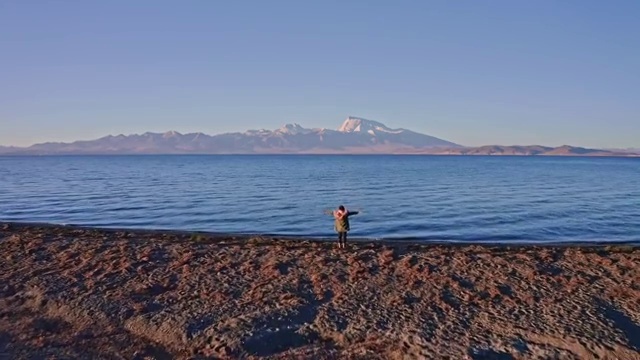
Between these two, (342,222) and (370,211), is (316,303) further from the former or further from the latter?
(370,211)

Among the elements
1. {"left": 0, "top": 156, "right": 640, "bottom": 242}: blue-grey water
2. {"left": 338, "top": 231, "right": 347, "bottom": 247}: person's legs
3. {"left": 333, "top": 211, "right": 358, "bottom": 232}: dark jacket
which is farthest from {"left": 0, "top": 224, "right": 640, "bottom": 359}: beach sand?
{"left": 0, "top": 156, "right": 640, "bottom": 242}: blue-grey water

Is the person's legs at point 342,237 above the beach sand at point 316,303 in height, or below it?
above

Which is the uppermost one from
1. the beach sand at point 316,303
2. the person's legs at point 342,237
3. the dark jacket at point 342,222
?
the dark jacket at point 342,222

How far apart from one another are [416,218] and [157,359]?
25.2 meters

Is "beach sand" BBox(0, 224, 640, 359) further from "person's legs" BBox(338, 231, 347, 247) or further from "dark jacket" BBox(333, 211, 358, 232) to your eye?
"dark jacket" BBox(333, 211, 358, 232)

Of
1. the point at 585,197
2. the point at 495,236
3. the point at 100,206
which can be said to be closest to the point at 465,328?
the point at 495,236

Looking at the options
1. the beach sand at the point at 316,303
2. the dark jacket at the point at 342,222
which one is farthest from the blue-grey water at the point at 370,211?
the beach sand at the point at 316,303

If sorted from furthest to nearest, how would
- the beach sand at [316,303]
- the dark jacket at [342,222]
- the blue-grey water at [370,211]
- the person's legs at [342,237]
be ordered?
the blue-grey water at [370,211]
the person's legs at [342,237]
the dark jacket at [342,222]
the beach sand at [316,303]

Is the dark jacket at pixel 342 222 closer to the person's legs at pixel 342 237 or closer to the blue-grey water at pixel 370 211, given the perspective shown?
the person's legs at pixel 342 237

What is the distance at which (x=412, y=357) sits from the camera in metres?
11.1

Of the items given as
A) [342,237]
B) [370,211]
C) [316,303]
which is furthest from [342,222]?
[370,211]

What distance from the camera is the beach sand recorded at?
11625 mm

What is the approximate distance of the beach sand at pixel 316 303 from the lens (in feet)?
38.1

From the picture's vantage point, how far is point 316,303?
1410 cm
